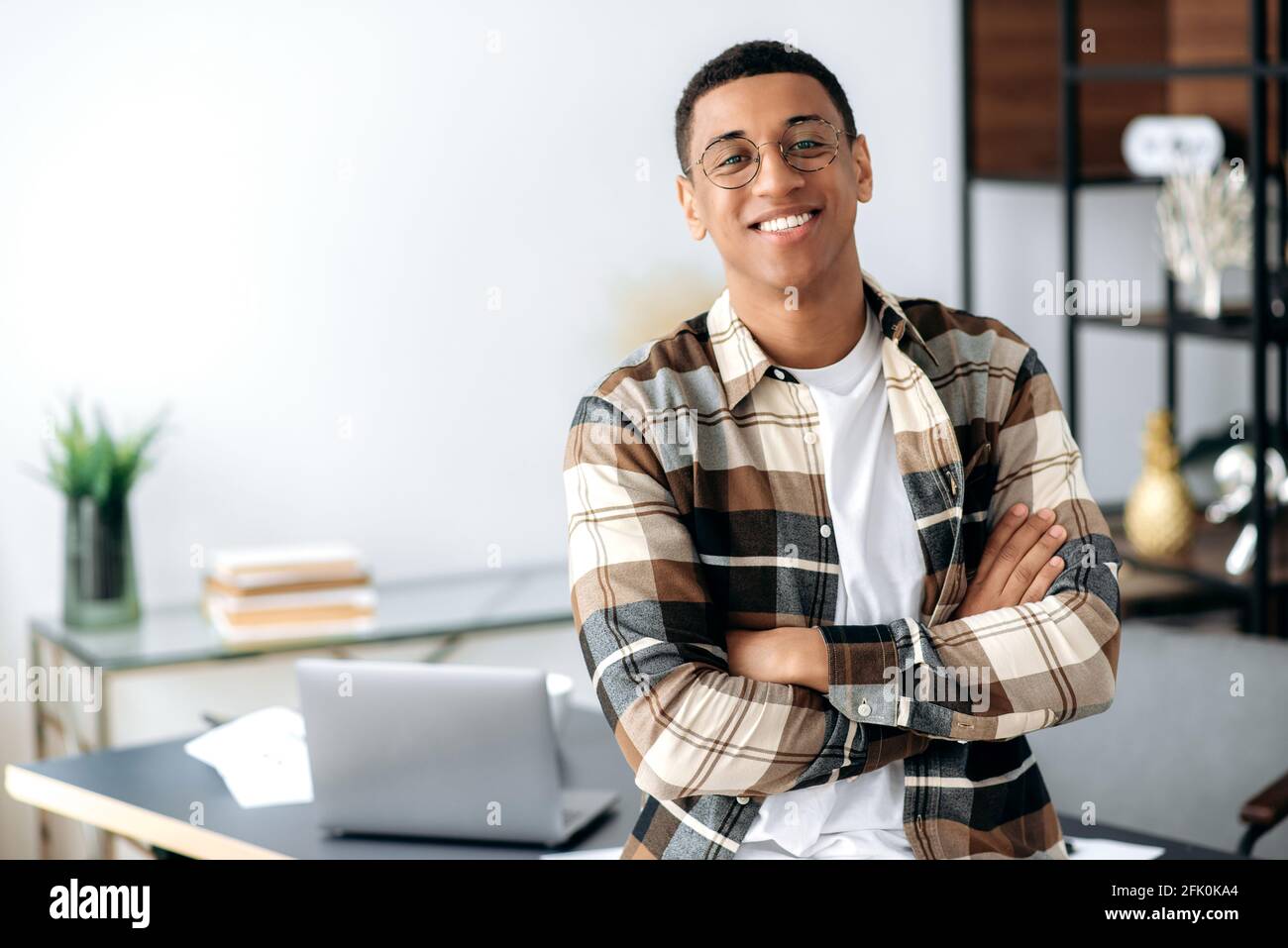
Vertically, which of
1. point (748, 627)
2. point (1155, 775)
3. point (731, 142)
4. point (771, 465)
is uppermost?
point (731, 142)

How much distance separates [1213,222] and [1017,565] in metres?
1.93

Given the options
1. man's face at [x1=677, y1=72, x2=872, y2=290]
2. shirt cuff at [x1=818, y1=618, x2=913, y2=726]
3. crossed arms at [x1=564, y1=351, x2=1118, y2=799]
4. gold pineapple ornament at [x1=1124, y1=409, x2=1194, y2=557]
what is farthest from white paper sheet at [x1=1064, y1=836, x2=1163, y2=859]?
gold pineapple ornament at [x1=1124, y1=409, x2=1194, y2=557]

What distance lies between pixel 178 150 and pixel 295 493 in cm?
67

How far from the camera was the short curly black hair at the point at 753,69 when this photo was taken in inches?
52.0

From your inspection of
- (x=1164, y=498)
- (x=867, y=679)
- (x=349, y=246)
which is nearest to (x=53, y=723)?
(x=349, y=246)

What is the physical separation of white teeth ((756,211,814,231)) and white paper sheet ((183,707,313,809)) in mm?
803

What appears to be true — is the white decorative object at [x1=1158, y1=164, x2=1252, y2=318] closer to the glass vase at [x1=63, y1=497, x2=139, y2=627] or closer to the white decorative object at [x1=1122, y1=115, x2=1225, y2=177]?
the white decorative object at [x1=1122, y1=115, x2=1225, y2=177]

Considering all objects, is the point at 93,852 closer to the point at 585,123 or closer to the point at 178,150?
the point at 178,150

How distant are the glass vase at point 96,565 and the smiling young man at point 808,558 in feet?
4.96

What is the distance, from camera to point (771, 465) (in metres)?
1.35

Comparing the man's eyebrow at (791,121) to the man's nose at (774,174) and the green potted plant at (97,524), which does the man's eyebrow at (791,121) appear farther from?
the green potted plant at (97,524)

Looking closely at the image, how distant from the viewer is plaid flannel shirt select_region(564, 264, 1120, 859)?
4.21ft

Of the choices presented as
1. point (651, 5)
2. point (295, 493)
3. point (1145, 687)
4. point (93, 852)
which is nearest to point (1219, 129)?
point (651, 5)

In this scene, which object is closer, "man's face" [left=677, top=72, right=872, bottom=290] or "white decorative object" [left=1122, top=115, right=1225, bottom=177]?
"man's face" [left=677, top=72, right=872, bottom=290]
